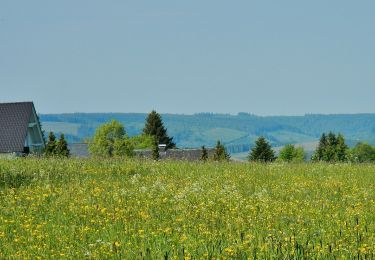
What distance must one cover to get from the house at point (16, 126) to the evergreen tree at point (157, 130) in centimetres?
5680

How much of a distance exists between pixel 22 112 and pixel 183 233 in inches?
2095

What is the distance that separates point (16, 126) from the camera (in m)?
60.8

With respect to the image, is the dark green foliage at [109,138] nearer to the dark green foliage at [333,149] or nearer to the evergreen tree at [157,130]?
the evergreen tree at [157,130]

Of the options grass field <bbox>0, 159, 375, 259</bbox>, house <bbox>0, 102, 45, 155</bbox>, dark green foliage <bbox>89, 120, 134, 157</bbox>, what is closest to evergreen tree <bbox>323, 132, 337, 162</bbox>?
dark green foliage <bbox>89, 120, 134, 157</bbox>

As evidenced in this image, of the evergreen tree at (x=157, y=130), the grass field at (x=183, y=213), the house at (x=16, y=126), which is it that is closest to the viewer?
the grass field at (x=183, y=213)

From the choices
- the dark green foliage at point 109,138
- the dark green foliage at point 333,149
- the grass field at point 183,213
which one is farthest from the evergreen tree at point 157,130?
the grass field at point 183,213

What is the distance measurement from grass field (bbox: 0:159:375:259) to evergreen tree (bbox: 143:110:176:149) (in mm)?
97456

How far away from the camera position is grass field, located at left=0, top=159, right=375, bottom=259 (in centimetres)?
971

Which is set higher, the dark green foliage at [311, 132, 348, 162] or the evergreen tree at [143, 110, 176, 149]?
the evergreen tree at [143, 110, 176, 149]

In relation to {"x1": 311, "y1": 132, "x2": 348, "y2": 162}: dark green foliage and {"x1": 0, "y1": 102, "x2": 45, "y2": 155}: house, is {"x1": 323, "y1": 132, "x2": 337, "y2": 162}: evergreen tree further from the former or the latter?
{"x1": 0, "y1": 102, "x2": 45, "y2": 155}: house

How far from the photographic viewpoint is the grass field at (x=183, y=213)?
31.9 feet

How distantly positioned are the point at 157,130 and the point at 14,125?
61391 millimetres

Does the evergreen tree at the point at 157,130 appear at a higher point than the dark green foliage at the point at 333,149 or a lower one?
higher

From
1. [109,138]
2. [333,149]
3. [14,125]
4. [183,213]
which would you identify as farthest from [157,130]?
[183,213]
